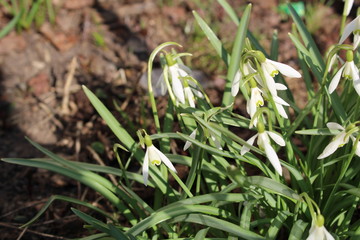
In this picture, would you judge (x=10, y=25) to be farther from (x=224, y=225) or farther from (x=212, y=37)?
(x=224, y=225)

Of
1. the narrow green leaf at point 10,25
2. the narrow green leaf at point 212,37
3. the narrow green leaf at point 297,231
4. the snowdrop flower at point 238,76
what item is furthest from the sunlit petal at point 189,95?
the narrow green leaf at point 10,25

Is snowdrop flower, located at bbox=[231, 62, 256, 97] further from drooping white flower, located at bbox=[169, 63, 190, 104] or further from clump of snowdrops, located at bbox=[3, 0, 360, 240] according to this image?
drooping white flower, located at bbox=[169, 63, 190, 104]

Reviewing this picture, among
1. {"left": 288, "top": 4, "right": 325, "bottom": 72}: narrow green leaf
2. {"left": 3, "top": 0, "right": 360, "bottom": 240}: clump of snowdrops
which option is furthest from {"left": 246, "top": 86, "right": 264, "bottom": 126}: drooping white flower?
{"left": 288, "top": 4, "right": 325, "bottom": 72}: narrow green leaf

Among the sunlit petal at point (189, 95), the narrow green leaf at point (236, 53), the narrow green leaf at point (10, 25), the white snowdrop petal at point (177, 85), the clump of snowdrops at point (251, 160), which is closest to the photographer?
the clump of snowdrops at point (251, 160)

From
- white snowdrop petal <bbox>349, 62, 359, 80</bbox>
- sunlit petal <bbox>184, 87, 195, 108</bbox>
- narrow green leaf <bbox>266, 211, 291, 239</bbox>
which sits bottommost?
narrow green leaf <bbox>266, 211, 291, 239</bbox>

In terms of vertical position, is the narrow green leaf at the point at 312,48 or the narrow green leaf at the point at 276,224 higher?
the narrow green leaf at the point at 312,48

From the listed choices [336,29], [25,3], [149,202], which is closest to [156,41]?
[25,3]

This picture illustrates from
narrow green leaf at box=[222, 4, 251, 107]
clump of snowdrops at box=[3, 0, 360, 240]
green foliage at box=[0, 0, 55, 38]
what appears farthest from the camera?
green foliage at box=[0, 0, 55, 38]

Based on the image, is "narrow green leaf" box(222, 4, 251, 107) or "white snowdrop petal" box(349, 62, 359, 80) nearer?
"white snowdrop petal" box(349, 62, 359, 80)

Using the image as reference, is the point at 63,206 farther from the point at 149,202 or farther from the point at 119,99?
the point at 119,99

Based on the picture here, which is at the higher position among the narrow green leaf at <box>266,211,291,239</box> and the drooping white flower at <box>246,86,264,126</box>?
the drooping white flower at <box>246,86,264,126</box>

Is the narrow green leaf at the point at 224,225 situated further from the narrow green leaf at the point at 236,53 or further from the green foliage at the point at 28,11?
the green foliage at the point at 28,11
